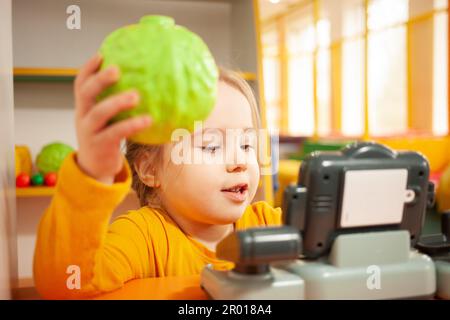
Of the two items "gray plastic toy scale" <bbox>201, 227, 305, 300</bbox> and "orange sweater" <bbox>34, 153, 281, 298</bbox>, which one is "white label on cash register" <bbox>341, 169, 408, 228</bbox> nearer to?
"gray plastic toy scale" <bbox>201, 227, 305, 300</bbox>

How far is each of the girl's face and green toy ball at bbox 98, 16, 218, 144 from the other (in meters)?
0.23

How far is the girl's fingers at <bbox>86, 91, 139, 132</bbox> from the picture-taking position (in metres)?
0.36

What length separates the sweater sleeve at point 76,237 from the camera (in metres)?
0.44

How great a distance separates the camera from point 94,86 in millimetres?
376

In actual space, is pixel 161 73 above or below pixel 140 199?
above

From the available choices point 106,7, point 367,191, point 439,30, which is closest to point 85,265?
point 367,191

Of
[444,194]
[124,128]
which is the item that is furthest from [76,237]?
[444,194]

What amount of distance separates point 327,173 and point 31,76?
139cm

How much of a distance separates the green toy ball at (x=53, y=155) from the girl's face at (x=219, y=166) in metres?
1.06

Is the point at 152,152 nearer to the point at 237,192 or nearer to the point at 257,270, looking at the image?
the point at 237,192

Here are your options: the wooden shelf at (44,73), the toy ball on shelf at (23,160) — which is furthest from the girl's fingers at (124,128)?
the toy ball on shelf at (23,160)

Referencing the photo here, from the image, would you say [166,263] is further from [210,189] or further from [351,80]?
[351,80]

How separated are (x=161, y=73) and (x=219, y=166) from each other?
0.28m

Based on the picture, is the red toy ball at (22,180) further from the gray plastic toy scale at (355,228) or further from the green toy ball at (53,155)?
the gray plastic toy scale at (355,228)
